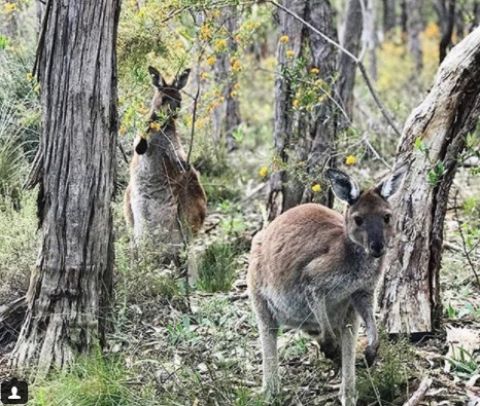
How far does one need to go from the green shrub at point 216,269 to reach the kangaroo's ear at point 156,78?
1473mm

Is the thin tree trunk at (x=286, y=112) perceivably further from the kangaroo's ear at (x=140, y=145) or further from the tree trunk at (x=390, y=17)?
the tree trunk at (x=390, y=17)

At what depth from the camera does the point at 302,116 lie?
794cm

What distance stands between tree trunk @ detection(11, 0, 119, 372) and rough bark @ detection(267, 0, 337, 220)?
269 centimetres

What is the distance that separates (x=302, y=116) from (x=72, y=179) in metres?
3.18

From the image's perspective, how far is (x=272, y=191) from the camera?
820cm

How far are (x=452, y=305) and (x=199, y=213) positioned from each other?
2.50 metres

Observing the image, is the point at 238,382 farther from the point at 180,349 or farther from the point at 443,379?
the point at 443,379

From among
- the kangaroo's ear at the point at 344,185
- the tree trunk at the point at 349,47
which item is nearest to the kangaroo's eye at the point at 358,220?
the kangaroo's ear at the point at 344,185

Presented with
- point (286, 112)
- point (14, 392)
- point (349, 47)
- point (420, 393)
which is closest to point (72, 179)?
point (14, 392)

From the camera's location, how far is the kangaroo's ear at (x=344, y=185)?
5062mm

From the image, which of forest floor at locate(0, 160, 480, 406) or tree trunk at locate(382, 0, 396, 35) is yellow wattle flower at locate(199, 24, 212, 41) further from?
tree trunk at locate(382, 0, 396, 35)

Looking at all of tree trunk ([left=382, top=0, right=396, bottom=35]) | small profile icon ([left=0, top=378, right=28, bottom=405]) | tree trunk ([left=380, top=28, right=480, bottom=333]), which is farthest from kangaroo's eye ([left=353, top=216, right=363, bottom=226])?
tree trunk ([left=382, top=0, right=396, bottom=35])

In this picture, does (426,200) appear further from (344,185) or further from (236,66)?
(236,66)

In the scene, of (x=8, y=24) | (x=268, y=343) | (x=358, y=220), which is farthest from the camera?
(x=8, y=24)
